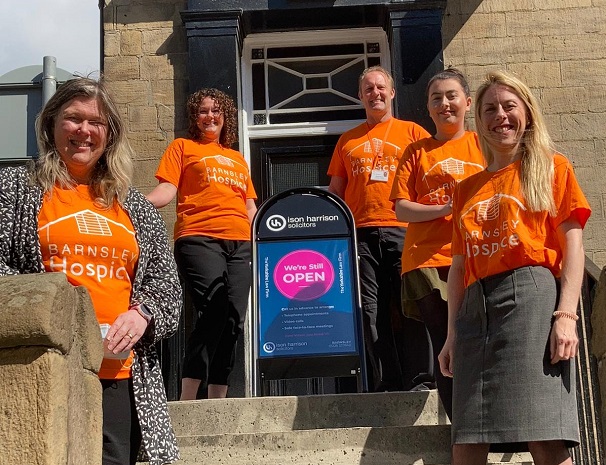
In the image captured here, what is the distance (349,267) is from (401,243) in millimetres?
576

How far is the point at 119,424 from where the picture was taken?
346cm

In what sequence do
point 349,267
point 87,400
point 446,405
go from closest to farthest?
point 87,400
point 446,405
point 349,267

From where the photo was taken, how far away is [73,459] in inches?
124

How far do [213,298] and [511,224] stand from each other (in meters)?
2.75

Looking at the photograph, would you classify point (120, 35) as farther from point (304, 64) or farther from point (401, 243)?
point (401, 243)

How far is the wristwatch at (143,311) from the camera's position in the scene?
3.51 meters

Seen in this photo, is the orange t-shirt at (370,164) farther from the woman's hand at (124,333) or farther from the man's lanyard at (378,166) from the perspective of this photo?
the woman's hand at (124,333)

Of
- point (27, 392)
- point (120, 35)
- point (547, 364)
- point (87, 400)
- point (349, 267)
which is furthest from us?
point (120, 35)


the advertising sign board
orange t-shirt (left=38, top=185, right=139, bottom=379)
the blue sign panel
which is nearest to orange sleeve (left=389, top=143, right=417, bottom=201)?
the advertising sign board

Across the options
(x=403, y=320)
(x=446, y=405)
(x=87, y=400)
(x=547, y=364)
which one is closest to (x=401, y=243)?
(x=403, y=320)

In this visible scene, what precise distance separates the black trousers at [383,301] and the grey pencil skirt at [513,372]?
6.84ft

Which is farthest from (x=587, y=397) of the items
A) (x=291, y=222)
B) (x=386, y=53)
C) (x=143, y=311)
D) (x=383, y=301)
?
(x=386, y=53)

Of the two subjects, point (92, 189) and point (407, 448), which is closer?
point (92, 189)

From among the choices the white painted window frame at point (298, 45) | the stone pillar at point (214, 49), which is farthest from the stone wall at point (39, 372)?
the white painted window frame at point (298, 45)
